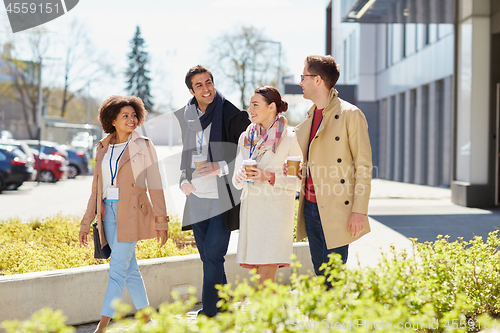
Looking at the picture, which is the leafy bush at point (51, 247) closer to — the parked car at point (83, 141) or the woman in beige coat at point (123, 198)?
the woman in beige coat at point (123, 198)

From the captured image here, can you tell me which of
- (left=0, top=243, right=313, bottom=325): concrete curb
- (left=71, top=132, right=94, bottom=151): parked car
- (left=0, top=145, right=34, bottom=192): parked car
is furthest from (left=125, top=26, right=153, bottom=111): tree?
(left=0, top=243, right=313, bottom=325): concrete curb

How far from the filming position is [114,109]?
408 cm

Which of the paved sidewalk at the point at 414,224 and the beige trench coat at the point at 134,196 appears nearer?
the beige trench coat at the point at 134,196

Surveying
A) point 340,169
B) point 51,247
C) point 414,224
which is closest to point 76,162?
point 414,224

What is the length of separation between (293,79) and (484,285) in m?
22.4

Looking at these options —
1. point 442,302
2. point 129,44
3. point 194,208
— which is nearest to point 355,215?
point 442,302

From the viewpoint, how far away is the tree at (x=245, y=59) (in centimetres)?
3338

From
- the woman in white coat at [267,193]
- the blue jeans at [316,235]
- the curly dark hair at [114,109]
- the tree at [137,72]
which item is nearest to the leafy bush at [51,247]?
the curly dark hair at [114,109]

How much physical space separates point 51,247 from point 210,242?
2.45 meters

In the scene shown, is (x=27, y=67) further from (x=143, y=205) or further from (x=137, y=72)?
(x=143, y=205)

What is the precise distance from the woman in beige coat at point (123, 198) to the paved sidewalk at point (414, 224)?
6.15 feet

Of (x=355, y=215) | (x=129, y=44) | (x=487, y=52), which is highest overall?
(x=129, y=44)

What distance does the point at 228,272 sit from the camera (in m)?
5.26

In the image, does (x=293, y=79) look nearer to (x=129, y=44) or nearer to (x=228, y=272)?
(x=228, y=272)
